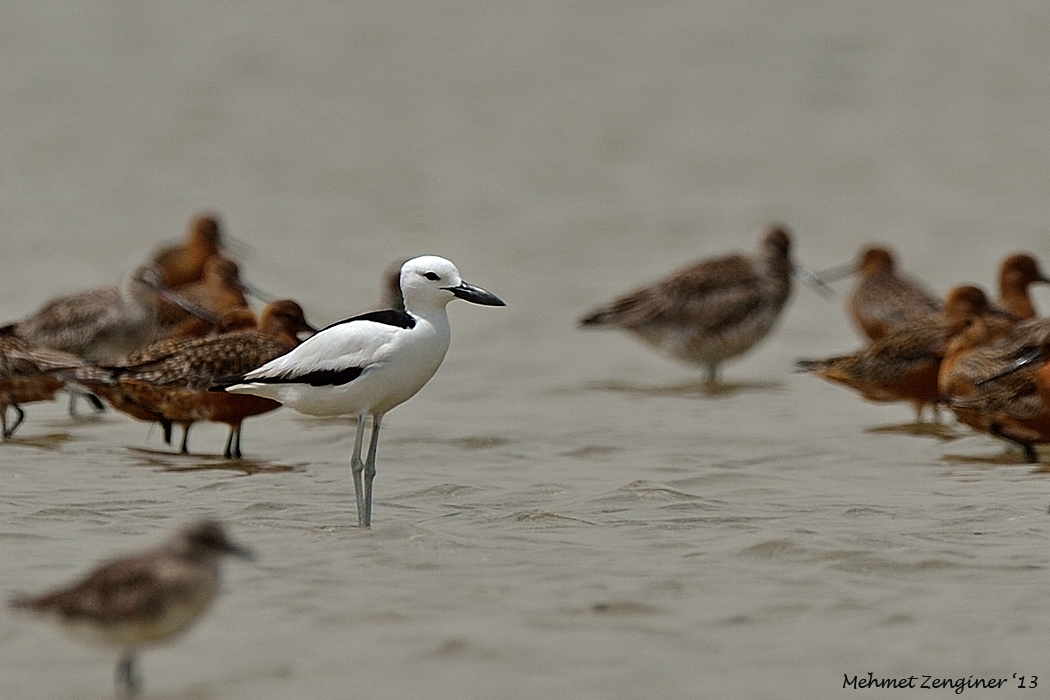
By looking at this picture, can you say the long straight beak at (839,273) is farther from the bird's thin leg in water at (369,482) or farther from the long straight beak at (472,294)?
the bird's thin leg in water at (369,482)

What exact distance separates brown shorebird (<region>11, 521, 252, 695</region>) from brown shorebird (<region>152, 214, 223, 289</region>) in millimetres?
10244

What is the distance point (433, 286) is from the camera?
27.1ft

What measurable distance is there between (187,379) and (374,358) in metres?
2.38

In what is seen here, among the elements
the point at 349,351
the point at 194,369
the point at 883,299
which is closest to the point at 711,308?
the point at 883,299

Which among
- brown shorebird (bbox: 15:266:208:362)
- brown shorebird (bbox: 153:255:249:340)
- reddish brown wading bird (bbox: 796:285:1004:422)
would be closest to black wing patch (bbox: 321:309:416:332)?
brown shorebird (bbox: 153:255:249:340)

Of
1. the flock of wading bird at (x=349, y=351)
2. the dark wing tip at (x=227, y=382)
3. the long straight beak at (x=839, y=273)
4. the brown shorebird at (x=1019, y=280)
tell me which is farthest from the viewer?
the long straight beak at (x=839, y=273)

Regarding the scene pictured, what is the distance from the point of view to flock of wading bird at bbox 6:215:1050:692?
555 cm

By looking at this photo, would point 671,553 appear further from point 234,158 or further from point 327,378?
point 234,158

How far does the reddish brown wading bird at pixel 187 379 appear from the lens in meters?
10.1

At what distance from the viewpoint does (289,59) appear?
25.8 meters

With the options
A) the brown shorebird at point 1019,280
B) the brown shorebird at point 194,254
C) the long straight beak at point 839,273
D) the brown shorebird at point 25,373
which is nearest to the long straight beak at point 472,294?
the brown shorebird at point 25,373

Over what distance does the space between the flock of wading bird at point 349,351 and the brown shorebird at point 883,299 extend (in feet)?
0.06

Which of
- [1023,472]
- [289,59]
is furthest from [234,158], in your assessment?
[1023,472]

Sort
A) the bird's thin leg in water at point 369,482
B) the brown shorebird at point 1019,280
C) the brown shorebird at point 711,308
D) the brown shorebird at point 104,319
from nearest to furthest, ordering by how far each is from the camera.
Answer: the bird's thin leg in water at point 369,482
the brown shorebird at point 104,319
the brown shorebird at point 1019,280
the brown shorebird at point 711,308
